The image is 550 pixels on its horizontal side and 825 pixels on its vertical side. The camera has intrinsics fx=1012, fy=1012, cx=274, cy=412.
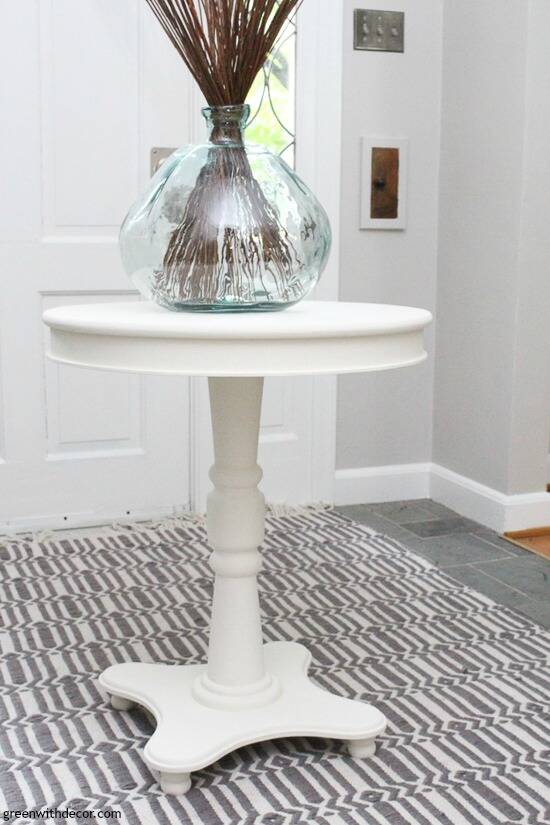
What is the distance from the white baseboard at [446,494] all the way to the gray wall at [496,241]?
0.04m

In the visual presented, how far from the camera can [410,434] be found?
337 centimetres

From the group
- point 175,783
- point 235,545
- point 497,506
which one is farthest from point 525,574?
point 175,783

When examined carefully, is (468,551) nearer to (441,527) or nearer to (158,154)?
(441,527)

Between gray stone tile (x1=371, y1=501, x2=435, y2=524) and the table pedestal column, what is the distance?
4.82ft

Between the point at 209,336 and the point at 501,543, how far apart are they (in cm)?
180

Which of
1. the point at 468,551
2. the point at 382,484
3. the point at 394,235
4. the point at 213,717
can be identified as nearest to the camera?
the point at 213,717

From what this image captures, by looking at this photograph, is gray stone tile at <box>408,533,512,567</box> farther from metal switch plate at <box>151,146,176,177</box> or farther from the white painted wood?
metal switch plate at <box>151,146,176,177</box>

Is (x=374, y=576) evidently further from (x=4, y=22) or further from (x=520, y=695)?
(x=4, y=22)

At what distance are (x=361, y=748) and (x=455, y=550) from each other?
4.08 ft

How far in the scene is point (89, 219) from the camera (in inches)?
114

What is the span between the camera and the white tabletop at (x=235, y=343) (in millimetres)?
1344

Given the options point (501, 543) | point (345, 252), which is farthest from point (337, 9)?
point (501, 543)

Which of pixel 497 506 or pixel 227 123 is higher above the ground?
pixel 227 123

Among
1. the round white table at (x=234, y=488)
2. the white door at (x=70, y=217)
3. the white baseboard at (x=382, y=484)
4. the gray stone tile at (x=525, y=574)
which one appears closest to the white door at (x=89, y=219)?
the white door at (x=70, y=217)
